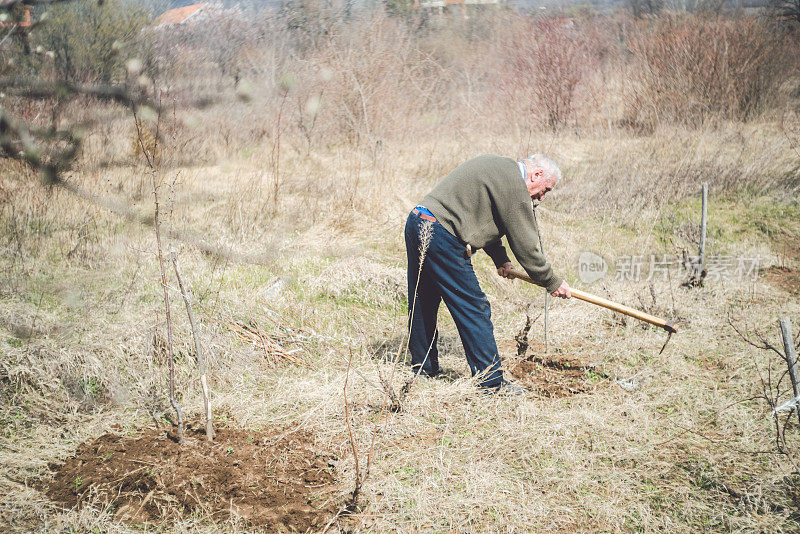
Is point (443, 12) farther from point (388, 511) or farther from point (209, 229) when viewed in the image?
point (388, 511)

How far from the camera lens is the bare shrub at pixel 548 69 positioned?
13320 mm

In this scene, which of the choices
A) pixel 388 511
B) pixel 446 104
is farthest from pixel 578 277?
pixel 446 104

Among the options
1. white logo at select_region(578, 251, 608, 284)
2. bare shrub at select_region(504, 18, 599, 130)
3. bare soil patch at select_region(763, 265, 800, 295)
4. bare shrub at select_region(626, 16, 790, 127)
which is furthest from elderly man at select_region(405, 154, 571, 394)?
bare shrub at select_region(626, 16, 790, 127)

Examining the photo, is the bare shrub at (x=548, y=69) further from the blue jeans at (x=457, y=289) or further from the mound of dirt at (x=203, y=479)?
the mound of dirt at (x=203, y=479)

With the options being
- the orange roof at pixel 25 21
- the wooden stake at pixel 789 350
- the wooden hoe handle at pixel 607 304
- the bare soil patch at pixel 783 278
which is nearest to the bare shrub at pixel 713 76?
the bare soil patch at pixel 783 278

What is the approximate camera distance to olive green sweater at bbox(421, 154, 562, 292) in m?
3.30

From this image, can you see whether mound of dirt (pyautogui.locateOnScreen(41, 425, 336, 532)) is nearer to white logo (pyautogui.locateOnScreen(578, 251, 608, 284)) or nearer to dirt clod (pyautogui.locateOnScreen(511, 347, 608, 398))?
dirt clod (pyautogui.locateOnScreen(511, 347, 608, 398))

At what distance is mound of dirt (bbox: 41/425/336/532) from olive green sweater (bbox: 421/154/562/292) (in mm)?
1509

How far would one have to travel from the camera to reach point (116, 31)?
164 centimetres

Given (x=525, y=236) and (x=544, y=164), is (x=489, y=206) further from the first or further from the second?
(x=544, y=164)

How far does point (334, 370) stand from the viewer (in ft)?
13.3

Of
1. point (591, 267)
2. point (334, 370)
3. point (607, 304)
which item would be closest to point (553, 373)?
point (607, 304)

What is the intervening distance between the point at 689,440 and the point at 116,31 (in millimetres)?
3414

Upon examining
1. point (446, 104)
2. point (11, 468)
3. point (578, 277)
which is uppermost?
point (446, 104)
